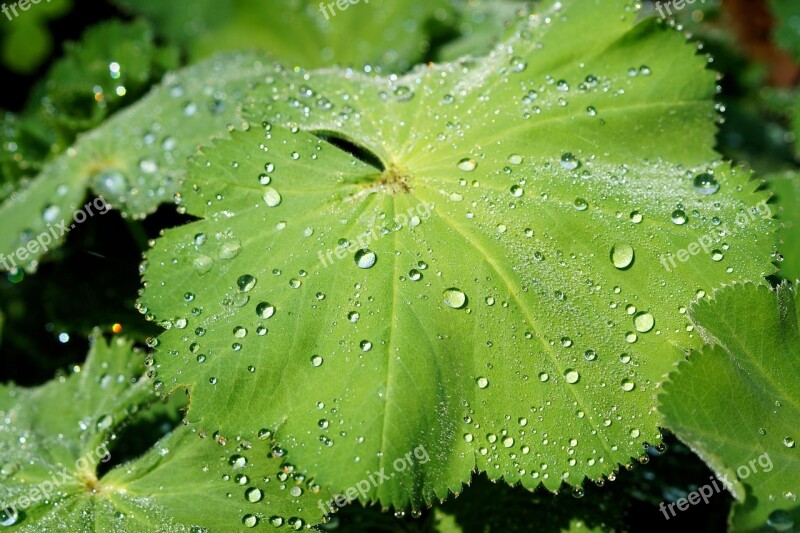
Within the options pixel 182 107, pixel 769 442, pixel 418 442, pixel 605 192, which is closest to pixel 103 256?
pixel 182 107

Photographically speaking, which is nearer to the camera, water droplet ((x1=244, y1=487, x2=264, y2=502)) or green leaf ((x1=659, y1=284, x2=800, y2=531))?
green leaf ((x1=659, y1=284, x2=800, y2=531))

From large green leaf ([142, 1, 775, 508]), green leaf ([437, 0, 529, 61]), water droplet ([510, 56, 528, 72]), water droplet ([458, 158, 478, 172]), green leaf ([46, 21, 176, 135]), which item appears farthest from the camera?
green leaf ([437, 0, 529, 61])

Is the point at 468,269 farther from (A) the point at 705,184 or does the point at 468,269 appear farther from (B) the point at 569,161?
(A) the point at 705,184

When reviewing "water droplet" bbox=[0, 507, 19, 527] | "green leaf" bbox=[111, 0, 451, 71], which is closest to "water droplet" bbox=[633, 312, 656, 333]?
"water droplet" bbox=[0, 507, 19, 527]

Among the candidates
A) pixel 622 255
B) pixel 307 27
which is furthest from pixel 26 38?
pixel 622 255

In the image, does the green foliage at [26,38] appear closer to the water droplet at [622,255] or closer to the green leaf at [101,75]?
the green leaf at [101,75]

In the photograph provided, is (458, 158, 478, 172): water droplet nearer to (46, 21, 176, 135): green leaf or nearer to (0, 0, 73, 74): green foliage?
(46, 21, 176, 135): green leaf

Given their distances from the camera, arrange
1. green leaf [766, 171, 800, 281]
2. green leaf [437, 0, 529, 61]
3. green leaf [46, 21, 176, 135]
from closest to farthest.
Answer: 1. green leaf [766, 171, 800, 281]
2. green leaf [46, 21, 176, 135]
3. green leaf [437, 0, 529, 61]
